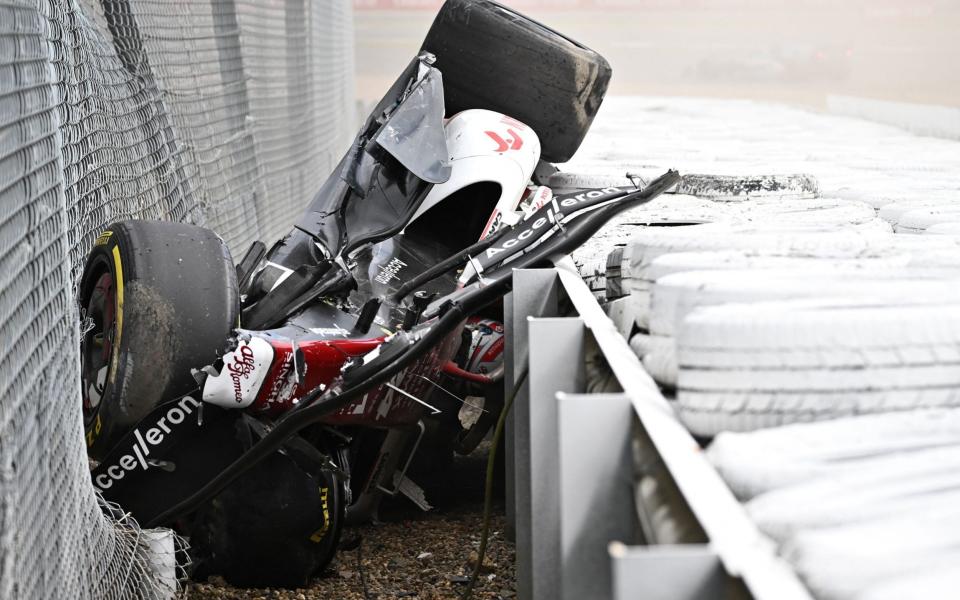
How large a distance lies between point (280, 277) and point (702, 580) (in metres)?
2.64

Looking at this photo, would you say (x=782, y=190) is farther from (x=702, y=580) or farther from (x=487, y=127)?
(x=702, y=580)

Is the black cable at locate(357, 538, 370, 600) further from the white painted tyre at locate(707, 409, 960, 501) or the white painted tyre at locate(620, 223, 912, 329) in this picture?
the white painted tyre at locate(707, 409, 960, 501)

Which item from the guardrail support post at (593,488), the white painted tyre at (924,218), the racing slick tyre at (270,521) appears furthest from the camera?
the white painted tyre at (924,218)

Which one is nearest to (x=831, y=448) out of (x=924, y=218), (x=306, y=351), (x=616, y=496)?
(x=616, y=496)

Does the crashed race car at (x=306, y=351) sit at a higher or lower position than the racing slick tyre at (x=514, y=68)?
lower

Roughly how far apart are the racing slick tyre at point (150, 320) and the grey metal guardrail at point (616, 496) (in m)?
0.85

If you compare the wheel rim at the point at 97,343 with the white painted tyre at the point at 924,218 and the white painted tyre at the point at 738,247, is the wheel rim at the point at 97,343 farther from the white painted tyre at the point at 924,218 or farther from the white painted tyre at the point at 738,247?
the white painted tyre at the point at 924,218

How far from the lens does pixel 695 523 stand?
148 centimetres

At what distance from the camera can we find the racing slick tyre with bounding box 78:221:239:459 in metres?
2.96

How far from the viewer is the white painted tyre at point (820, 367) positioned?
1.78 meters

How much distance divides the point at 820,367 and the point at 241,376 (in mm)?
1649

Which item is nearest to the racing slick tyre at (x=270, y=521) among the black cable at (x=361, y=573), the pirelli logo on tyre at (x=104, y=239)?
the black cable at (x=361, y=573)

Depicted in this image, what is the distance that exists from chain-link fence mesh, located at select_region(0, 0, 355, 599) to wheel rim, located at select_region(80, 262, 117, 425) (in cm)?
10

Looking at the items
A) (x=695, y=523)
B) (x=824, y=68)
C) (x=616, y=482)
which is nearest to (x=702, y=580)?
Result: (x=695, y=523)
